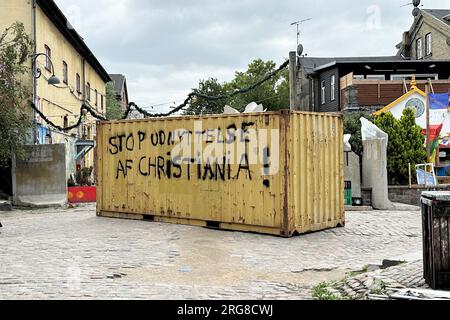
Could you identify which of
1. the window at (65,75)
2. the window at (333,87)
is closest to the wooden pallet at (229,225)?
the window at (65,75)

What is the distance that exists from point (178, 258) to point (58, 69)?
59.7 ft

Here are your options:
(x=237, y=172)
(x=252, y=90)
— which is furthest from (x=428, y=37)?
(x=237, y=172)

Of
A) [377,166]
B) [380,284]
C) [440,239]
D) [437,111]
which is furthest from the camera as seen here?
[437,111]

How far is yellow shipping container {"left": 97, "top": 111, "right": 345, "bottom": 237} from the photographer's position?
1112 cm

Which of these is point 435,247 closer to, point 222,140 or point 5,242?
point 222,140

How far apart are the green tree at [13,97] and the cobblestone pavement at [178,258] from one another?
16.4ft

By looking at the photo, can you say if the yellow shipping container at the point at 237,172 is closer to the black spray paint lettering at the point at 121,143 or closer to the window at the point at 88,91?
the black spray paint lettering at the point at 121,143

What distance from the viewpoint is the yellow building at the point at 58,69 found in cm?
2045

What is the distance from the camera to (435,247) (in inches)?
238

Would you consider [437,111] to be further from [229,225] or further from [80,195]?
[80,195]

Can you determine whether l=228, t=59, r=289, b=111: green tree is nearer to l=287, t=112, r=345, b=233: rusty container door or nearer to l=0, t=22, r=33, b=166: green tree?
l=0, t=22, r=33, b=166: green tree

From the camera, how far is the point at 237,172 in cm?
1177

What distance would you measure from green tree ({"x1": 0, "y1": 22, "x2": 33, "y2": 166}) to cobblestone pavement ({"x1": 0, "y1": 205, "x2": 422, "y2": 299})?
499 centimetres
